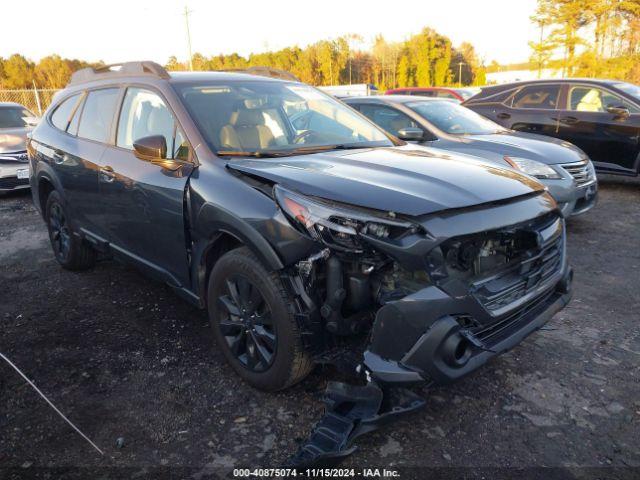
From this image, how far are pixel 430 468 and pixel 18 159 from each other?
8.67 m

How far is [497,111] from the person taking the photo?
8391mm

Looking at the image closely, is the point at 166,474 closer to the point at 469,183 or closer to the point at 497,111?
the point at 469,183

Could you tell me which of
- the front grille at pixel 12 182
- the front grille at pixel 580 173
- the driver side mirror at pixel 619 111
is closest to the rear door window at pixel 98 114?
the front grille at pixel 580 173

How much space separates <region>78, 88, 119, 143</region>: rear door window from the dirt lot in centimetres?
137

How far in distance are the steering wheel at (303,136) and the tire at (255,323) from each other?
38.7 inches

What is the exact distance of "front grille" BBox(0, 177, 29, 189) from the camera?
8.17m

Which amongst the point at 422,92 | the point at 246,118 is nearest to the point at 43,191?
the point at 246,118

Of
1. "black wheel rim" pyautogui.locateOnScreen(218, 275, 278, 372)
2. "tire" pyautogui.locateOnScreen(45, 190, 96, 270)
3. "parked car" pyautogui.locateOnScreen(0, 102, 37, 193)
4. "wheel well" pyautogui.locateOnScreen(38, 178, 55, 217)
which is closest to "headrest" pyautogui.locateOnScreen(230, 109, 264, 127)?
"black wheel rim" pyautogui.locateOnScreen(218, 275, 278, 372)

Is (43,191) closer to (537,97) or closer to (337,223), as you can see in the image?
(337,223)

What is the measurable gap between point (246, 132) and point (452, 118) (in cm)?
415

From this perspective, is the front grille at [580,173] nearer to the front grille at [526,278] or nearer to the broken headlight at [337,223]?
the front grille at [526,278]

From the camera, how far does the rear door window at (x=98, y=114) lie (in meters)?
3.74

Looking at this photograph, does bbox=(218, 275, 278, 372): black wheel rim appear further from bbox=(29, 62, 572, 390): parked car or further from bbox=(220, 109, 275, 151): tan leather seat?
bbox=(220, 109, 275, 151): tan leather seat

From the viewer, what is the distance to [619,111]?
719 centimetres
